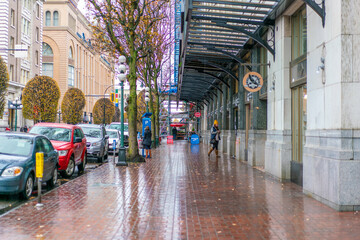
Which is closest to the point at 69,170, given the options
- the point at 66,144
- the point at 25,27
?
the point at 66,144

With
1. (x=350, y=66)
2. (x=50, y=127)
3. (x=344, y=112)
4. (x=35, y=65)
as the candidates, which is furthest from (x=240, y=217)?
(x=35, y=65)

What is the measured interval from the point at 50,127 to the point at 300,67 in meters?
9.18

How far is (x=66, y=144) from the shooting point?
14188mm

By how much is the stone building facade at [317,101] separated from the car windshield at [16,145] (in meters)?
6.90

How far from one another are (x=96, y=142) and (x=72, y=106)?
125ft

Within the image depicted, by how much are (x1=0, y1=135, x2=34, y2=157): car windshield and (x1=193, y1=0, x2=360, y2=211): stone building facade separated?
6897 millimetres

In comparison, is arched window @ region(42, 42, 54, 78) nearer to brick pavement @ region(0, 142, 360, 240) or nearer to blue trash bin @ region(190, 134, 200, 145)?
blue trash bin @ region(190, 134, 200, 145)

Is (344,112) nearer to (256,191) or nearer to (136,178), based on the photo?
(256,191)

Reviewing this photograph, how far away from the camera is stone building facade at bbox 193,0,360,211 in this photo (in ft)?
26.3

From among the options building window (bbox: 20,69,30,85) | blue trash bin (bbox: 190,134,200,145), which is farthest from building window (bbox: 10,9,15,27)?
blue trash bin (bbox: 190,134,200,145)

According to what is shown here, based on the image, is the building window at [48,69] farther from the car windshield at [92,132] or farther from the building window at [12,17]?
the car windshield at [92,132]

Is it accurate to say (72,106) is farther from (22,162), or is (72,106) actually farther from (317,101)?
(317,101)

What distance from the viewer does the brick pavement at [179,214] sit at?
6371 mm

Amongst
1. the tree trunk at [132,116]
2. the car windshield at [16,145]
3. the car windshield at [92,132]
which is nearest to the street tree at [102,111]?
the car windshield at [92,132]
